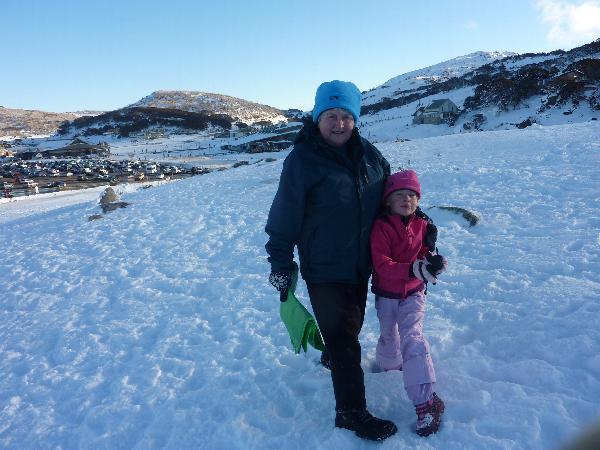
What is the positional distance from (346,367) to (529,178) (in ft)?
29.7

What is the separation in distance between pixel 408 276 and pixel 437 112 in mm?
57550

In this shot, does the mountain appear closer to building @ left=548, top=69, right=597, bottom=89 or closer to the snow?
building @ left=548, top=69, right=597, bottom=89

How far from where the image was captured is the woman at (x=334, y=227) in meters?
2.92

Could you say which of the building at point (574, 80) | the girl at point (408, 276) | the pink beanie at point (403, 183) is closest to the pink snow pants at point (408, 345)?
the girl at point (408, 276)

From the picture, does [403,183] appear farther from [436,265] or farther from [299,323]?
[299,323]

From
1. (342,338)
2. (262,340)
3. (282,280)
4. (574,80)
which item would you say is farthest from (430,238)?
(574,80)

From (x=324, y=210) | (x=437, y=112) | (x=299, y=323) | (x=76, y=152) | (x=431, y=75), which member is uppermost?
(x=431, y=75)

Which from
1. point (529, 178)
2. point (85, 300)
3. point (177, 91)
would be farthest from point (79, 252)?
point (177, 91)

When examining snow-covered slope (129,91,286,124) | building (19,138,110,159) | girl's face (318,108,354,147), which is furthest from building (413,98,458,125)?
snow-covered slope (129,91,286,124)

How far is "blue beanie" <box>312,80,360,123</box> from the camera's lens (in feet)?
9.77

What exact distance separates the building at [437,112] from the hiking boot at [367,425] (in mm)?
55802

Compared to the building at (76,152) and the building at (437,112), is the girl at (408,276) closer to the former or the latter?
the building at (437,112)

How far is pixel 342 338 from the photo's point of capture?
9.66 feet

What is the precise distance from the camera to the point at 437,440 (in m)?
2.79
